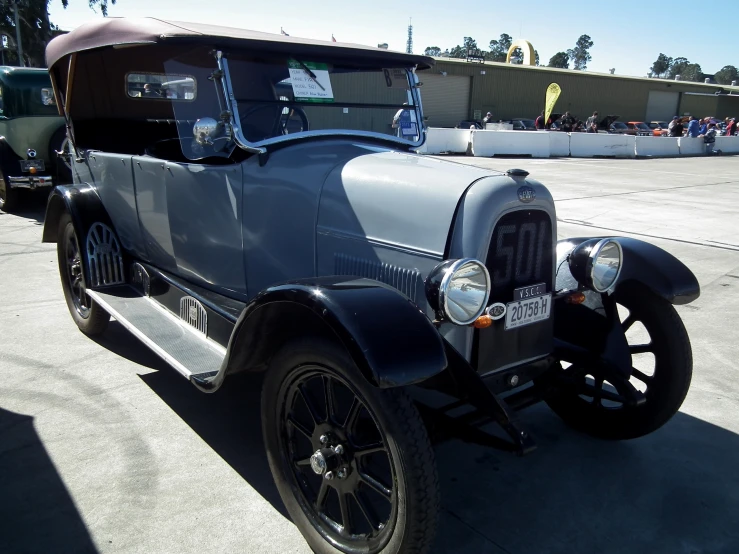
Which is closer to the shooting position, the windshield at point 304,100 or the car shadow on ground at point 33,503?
the car shadow on ground at point 33,503

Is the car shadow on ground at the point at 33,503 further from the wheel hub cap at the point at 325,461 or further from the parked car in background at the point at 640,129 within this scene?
the parked car in background at the point at 640,129

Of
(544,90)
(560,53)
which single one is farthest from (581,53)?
(544,90)

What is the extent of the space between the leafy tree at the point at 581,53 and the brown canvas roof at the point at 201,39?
415ft

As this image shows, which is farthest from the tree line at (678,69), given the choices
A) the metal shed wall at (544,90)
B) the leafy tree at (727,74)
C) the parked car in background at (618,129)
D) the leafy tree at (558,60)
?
the parked car in background at (618,129)

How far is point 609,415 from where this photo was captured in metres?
3.17

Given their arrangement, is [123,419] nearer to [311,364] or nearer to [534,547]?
[311,364]

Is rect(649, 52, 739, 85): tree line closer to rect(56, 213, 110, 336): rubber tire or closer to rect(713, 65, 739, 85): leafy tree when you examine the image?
rect(713, 65, 739, 85): leafy tree

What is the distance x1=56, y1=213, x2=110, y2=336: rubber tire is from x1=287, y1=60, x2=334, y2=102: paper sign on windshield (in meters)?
2.08

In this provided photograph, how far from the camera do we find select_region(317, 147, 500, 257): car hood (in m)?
2.45

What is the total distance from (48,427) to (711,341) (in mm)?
4536

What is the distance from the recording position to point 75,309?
460 centimetres

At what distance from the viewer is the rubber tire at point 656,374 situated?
9.62 ft

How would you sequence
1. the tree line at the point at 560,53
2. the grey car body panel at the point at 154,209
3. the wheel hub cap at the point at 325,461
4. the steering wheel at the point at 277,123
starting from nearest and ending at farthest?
the wheel hub cap at the point at 325,461 < the steering wheel at the point at 277,123 < the grey car body panel at the point at 154,209 < the tree line at the point at 560,53

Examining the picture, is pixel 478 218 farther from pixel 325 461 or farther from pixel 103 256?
pixel 103 256
